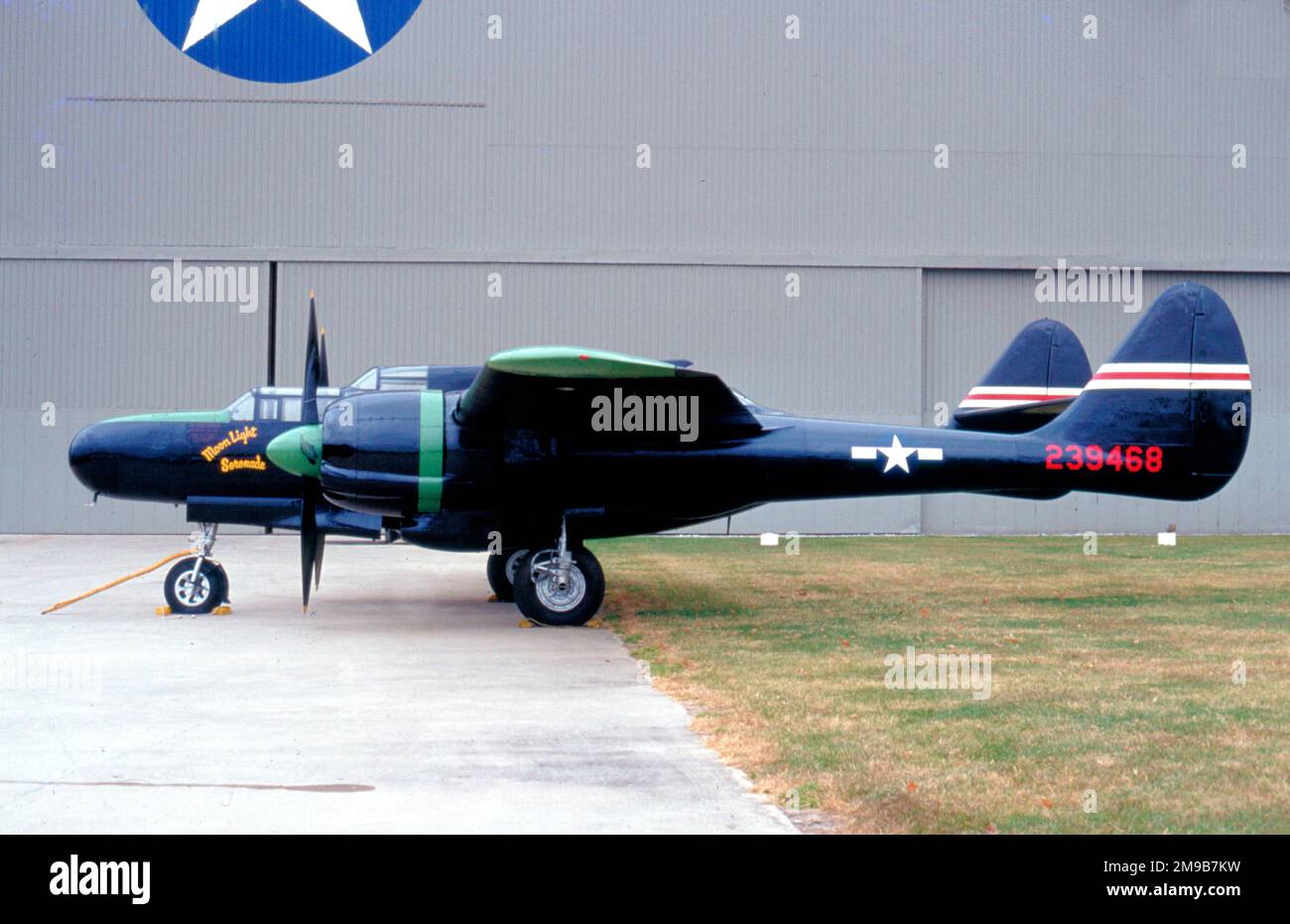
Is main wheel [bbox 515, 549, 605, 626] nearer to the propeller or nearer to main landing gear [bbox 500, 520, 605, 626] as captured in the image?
main landing gear [bbox 500, 520, 605, 626]

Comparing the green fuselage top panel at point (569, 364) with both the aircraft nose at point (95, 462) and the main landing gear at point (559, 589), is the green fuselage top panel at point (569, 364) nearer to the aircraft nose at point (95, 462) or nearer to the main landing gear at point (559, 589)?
the main landing gear at point (559, 589)

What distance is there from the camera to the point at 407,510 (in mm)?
12477

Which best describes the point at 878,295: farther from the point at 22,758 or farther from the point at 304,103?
the point at 22,758

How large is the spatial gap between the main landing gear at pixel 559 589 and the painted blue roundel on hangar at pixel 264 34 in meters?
17.5

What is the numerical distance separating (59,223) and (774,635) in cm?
2098

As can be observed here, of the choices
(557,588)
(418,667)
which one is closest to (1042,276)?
(557,588)

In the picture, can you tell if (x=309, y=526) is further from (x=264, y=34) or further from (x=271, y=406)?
(x=264, y=34)

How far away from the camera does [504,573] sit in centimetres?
1520

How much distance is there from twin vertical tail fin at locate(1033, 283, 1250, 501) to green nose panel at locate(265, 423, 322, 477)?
7.71m

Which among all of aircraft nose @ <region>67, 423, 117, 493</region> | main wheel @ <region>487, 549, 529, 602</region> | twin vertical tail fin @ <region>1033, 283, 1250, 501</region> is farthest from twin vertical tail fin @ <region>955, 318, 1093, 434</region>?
aircraft nose @ <region>67, 423, 117, 493</region>

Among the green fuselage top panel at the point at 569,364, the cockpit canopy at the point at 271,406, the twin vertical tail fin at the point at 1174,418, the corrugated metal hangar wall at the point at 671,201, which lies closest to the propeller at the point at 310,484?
the cockpit canopy at the point at 271,406

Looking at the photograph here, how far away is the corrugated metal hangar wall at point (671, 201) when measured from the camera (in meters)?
26.3

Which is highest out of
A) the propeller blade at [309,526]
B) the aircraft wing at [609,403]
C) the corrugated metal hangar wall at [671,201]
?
the corrugated metal hangar wall at [671,201]

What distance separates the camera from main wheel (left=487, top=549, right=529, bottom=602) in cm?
1516
